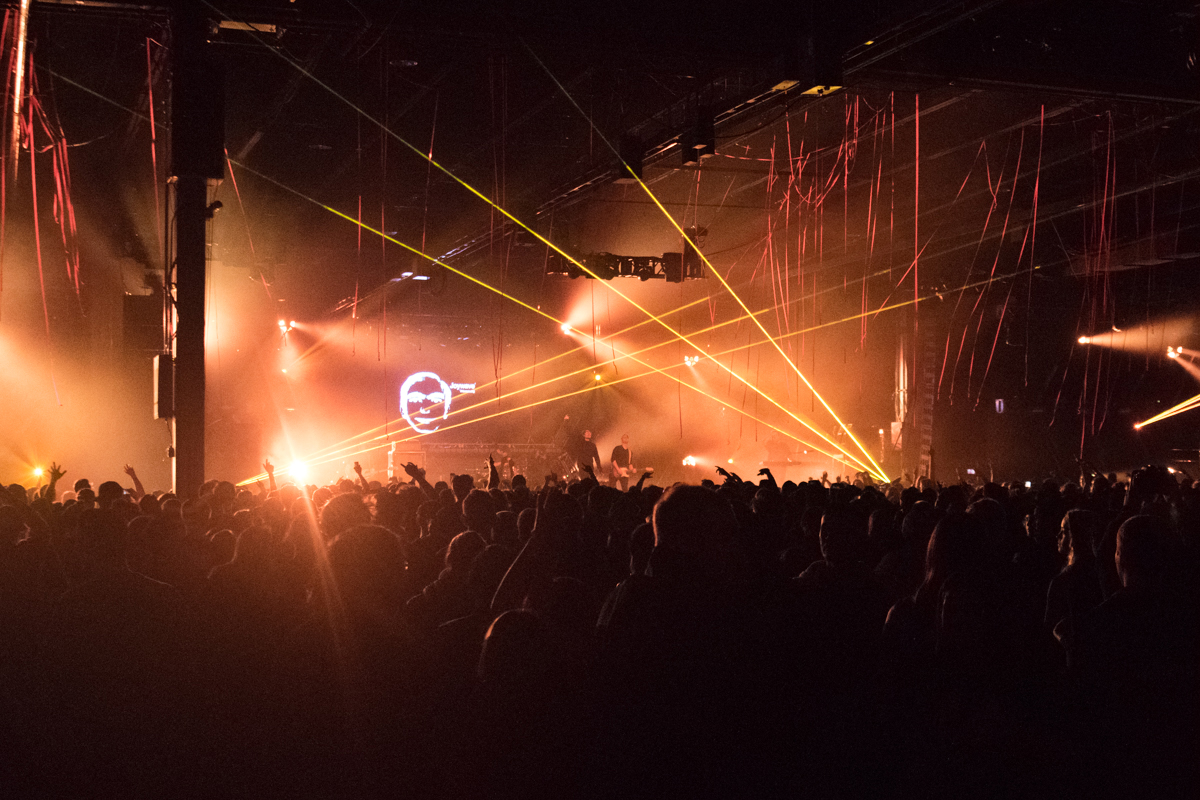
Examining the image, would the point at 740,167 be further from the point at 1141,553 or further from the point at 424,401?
the point at 424,401

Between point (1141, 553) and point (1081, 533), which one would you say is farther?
point (1081, 533)

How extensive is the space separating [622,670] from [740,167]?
10934mm

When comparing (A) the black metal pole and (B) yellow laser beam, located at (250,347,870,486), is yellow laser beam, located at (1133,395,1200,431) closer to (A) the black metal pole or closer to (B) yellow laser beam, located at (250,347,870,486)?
(B) yellow laser beam, located at (250,347,870,486)

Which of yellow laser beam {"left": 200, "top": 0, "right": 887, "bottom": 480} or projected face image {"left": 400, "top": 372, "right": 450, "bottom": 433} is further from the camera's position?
projected face image {"left": 400, "top": 372, "right": 450, "bottom": 433}

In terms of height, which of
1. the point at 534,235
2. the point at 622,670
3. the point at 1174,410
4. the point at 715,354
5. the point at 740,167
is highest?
the point at 740,167

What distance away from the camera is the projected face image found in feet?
72.4

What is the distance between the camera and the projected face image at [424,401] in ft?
72.4

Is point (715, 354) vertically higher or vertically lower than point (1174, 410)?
higher

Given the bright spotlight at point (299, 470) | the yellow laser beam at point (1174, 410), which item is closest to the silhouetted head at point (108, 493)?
the bright spotlight at point (299, 470)

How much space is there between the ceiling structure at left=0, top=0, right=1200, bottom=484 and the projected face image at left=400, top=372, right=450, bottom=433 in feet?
8.36

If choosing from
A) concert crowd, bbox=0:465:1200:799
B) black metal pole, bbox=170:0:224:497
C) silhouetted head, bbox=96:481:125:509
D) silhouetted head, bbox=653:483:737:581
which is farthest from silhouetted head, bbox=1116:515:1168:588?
black metal pole, bbox=170:0:224:497

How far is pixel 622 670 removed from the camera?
7.34 ft

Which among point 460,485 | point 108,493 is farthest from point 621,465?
point 108,493

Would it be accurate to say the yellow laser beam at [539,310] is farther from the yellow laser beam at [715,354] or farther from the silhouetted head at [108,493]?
the silhouetted head at [108,493]
